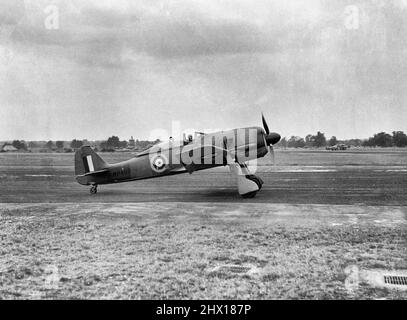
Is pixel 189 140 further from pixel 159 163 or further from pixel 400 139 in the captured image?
pixel 400 139

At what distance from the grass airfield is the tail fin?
3.49m

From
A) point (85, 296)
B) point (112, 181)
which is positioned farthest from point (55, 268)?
point (112, 181)

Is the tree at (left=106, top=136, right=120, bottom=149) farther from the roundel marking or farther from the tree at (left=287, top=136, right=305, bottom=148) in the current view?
the roundel marking

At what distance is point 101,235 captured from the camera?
9.93 m

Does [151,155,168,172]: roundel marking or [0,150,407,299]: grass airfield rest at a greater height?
[151,155,168,172]: roundel marking

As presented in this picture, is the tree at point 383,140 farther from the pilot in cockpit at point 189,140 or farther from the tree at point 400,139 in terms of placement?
the pilot in cockpit at point 189,140

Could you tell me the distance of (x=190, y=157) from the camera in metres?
18.0

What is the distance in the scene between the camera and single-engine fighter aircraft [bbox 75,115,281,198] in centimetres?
1789

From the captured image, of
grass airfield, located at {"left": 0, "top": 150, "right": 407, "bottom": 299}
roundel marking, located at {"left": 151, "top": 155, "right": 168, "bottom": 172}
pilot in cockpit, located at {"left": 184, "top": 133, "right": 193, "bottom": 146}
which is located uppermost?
pilot in cockpit, located at {"left": 184, "top": 133, "right": 193, "bottom": 146}

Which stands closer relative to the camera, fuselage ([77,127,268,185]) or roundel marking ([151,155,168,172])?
fuselage ([77,127,268,185])

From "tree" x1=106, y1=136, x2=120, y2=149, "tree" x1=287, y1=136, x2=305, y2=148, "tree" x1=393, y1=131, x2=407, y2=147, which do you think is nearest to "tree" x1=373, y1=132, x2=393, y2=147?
"tree" x1=393, y1=131, x2=407, y2=147

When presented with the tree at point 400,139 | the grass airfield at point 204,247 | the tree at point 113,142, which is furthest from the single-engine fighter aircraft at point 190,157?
the tree at point 400,139

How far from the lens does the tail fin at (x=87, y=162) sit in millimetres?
19516

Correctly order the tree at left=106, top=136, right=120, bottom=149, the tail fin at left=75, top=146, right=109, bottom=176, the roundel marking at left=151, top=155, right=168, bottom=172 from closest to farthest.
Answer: the roundel marking at left=151, top=155, right=168, bottom=172 < the tail fin at left=75, top=146, right=109, bottom=176 < the tree at left=106, top=136, right=120, bottom=149
